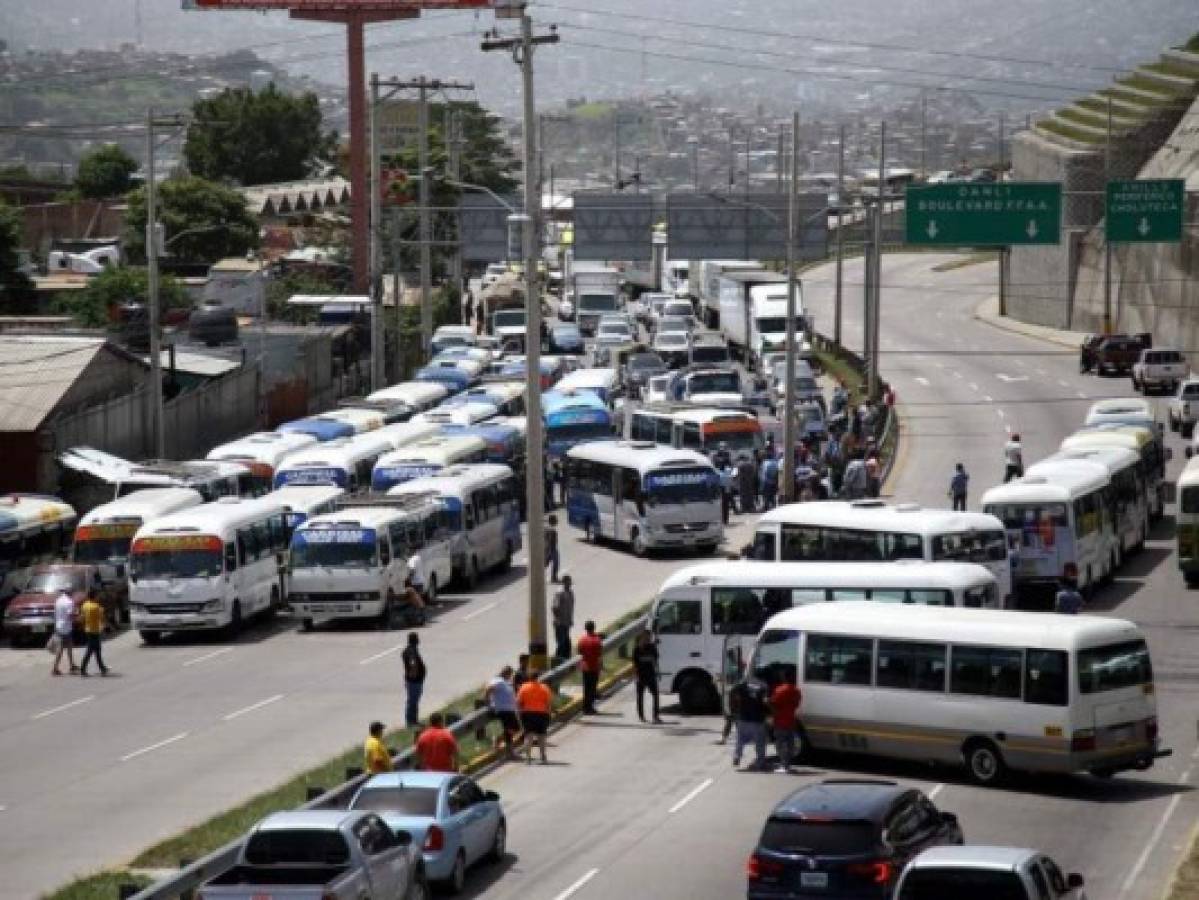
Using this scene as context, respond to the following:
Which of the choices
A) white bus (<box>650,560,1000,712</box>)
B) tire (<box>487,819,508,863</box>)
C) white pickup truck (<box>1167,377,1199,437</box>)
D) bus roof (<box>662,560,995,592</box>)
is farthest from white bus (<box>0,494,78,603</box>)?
white pickup truck (<box>1167,377,1199,437</box>)

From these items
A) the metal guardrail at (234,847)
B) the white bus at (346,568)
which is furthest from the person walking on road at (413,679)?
the white bus at (346,568)

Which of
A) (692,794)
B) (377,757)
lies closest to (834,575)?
(692,794)

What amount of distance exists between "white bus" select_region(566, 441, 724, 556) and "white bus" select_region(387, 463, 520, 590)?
208 cm

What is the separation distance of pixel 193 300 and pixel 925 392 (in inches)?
1275

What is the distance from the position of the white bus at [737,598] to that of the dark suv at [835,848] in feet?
38.4

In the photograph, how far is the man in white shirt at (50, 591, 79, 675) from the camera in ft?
148

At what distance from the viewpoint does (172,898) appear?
25.8 m

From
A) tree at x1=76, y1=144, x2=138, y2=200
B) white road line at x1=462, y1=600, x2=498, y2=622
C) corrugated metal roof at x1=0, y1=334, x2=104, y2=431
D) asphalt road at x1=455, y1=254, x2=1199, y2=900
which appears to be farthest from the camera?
tree at x1=76, y1=144, x2=138, y2=200

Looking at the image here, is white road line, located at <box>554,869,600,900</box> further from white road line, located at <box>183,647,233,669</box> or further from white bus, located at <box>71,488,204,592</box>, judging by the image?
white bus, located at <box>71,488,204,592</box>

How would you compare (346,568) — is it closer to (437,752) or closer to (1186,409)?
(437,752)

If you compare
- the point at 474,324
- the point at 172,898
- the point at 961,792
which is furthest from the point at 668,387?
the point at 172,898

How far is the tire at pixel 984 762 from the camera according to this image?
32.5m

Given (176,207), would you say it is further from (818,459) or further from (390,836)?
(390,836)

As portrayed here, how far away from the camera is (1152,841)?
96.1ft
